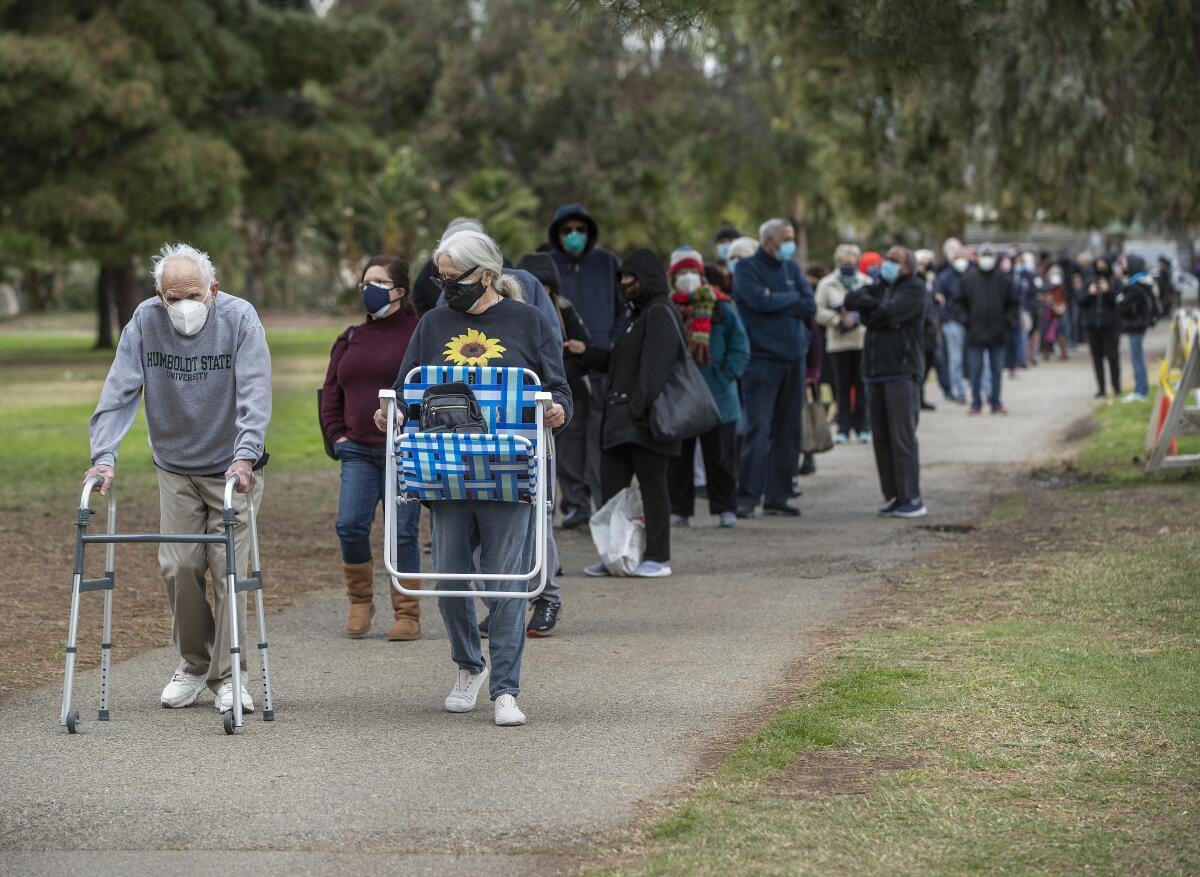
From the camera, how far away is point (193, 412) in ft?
23.8

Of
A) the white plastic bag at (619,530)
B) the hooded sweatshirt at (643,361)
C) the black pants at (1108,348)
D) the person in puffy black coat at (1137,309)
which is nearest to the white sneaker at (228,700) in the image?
the white plastic bag at (619,530)

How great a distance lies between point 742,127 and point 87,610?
137ft

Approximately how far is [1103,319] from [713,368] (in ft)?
43.2

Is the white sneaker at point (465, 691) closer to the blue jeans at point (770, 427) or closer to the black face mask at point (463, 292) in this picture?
the black face mask at point (463, 292)

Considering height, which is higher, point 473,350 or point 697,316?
point 697,316

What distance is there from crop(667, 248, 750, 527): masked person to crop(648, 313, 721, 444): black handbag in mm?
1205

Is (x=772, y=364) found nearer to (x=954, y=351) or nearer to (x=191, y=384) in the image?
(x=191, y=384)

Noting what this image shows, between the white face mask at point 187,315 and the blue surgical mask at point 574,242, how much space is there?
5.38 meters

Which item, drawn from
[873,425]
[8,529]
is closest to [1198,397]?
[873,425]

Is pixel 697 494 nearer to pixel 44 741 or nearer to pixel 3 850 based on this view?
pixel 44 741

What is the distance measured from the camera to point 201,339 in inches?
283

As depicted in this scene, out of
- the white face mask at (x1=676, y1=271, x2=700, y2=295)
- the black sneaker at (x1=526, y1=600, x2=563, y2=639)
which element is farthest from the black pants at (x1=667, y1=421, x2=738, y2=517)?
the black sneaker at (x1=526, y1=600, x2=563, y2=639)

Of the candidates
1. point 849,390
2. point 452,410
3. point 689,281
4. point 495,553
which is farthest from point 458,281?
point 849,390

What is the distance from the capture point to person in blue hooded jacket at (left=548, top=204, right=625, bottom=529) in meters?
12.3
